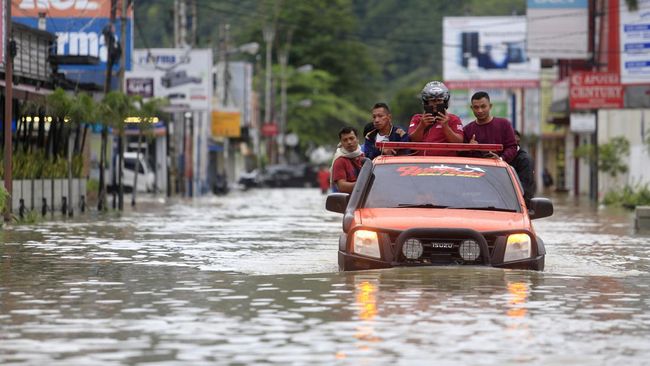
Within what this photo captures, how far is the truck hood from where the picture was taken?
1643cm

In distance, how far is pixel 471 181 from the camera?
17688 mm

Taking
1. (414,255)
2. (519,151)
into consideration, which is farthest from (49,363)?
(519,151)

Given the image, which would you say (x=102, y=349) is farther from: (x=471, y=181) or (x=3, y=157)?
(x=3, y=157)

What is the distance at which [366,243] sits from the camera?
16.8m

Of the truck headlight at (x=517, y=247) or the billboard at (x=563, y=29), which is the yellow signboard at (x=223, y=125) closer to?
the billboard at (x=563, y=29)

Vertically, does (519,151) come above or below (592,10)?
below

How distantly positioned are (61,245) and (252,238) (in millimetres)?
4099

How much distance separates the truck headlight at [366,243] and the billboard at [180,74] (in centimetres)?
4736

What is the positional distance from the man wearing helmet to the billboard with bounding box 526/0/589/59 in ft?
170

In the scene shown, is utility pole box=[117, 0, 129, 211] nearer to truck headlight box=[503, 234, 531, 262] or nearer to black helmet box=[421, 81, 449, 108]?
black helmet box=[421, 81, 449, 108]

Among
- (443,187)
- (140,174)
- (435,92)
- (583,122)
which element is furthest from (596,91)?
(443,187)

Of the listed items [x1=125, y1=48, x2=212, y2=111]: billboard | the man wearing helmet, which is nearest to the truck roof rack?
the man wearing helmet

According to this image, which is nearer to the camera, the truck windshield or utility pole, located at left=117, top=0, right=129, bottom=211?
the truck windshield

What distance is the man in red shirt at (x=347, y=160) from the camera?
20391mm
